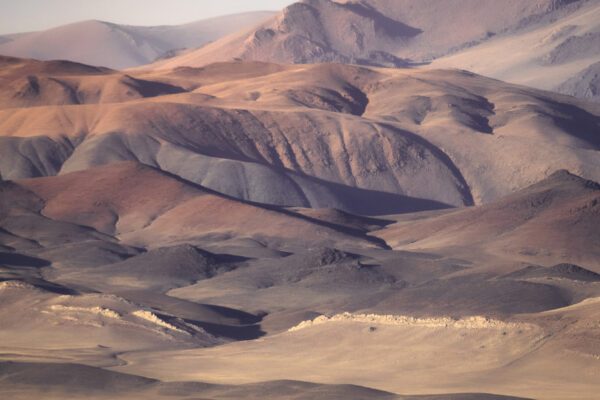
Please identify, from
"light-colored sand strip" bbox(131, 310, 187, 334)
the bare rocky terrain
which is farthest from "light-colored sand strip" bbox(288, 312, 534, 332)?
"light-colored sand strip" bbox(131, 310, 187, 334)

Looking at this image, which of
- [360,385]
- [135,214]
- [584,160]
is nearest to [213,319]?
[360,385]

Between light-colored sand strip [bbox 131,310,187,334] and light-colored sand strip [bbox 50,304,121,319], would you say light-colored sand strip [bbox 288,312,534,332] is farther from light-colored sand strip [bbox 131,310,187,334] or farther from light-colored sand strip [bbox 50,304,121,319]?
light-colored sand strip [bbox 50,304,121,319]

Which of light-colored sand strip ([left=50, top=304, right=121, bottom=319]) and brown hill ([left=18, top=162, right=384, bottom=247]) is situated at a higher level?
light-colored sand strip ([left=50, top=304, right=121, bottom=319])

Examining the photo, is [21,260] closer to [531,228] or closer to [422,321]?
[531,228]

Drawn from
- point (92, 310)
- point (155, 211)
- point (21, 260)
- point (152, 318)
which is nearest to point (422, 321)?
point (152, 318)

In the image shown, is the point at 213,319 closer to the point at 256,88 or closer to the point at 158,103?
the point at 158,103

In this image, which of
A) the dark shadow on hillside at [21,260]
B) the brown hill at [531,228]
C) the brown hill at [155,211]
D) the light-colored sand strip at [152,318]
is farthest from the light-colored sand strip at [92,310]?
the brown hill at [155,211]
